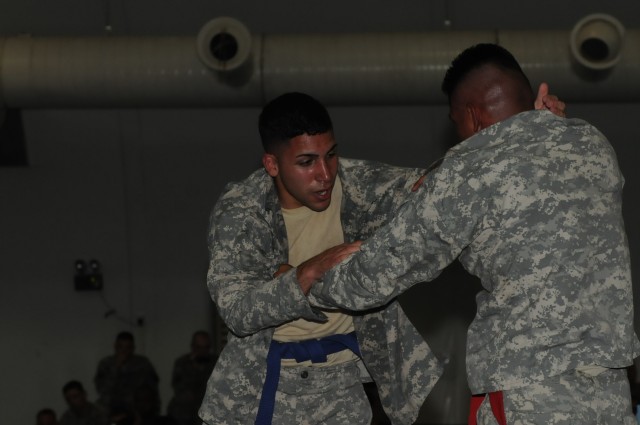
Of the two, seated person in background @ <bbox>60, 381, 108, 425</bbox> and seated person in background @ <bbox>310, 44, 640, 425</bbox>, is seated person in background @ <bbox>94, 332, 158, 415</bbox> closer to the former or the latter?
seated person in background @ <bbox>60, 381, 108, 425</bbox>

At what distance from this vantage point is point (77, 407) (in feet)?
25.5

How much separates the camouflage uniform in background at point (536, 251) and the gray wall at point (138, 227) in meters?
5.34

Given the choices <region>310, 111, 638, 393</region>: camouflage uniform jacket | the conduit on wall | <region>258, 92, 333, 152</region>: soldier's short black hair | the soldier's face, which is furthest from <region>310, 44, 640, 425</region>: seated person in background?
the conduit on wall

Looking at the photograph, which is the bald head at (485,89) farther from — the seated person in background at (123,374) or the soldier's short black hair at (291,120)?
the seated person in background at (123,374)

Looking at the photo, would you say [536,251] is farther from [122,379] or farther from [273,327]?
[122,379]

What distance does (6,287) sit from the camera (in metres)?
8.45

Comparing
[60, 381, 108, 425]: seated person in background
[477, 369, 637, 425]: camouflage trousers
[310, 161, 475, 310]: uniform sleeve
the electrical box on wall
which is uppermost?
the electrical box on wall

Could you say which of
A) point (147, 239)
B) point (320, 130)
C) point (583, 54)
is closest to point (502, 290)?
point (320, 130)

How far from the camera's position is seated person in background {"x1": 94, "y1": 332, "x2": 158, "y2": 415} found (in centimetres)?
795

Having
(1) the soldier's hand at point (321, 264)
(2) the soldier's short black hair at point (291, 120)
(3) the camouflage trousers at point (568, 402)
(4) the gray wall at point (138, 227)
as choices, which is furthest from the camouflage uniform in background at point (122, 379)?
(3) the camouflage trousers at point (568, 402)

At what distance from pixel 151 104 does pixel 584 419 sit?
4.59 meters

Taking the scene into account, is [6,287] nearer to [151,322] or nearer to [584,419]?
[151,322]

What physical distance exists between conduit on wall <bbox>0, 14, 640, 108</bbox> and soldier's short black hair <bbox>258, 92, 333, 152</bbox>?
2.82 m

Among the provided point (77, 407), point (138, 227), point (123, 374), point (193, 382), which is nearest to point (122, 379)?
point (123, 374)
